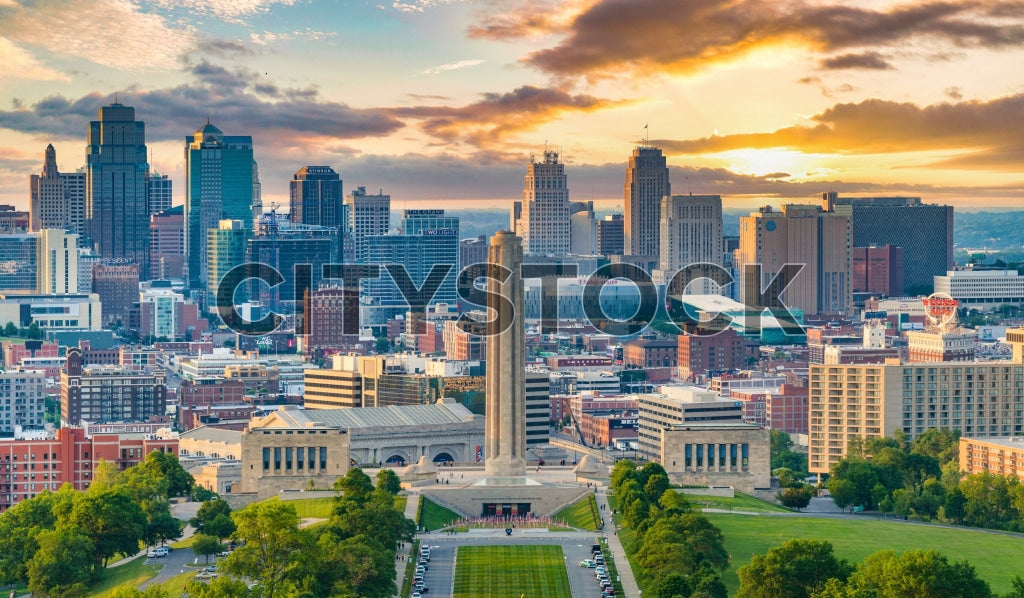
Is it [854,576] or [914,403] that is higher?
[914,403]

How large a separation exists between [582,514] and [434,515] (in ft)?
16.7

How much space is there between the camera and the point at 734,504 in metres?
84.3

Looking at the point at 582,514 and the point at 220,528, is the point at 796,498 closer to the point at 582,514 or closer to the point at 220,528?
the point at 582,514

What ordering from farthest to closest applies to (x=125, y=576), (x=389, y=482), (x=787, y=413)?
(x=787, y=413)
(x=389, y=482)
(x=125, y=576)

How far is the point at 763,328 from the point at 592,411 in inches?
2338

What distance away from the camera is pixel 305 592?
205ft

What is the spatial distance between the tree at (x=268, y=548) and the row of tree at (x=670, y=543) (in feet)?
32.1

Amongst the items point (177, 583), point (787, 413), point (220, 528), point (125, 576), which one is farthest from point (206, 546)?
point (787, 413)

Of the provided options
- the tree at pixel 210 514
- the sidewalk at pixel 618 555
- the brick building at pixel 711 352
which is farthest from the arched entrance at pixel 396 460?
the brick building at pixel 711 352

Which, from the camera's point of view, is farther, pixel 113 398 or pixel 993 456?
pixel 113 398

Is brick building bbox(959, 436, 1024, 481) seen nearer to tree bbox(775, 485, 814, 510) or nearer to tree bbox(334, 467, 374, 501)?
tree bbox(775, 485, 814, 510)

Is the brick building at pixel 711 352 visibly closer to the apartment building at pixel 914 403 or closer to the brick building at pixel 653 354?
the brick building at pixel 653 354

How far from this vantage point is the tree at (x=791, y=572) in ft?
201

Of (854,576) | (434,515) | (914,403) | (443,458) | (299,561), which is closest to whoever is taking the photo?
(854,576)
